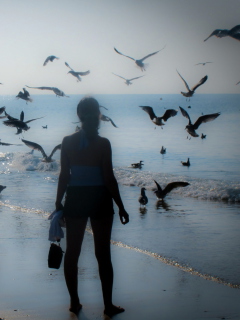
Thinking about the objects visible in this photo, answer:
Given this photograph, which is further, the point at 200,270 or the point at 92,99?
the point at 200,270

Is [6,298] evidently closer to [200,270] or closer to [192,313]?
[192,313]

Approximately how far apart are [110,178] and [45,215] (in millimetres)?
6398

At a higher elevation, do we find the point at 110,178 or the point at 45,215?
the point at 110,178

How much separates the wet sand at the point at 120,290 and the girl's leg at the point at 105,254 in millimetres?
109

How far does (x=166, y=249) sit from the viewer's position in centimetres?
787

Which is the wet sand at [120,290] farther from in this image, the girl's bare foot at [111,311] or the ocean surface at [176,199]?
the ocean surface at [176,199]

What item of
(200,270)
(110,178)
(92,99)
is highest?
(92,99)

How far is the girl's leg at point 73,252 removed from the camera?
455 centimetres

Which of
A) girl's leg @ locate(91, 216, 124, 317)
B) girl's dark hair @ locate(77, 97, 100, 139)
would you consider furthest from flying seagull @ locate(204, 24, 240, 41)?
girl's leg @ locate(91, 216, 124, 317)

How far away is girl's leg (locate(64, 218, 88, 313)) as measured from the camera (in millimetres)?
4551

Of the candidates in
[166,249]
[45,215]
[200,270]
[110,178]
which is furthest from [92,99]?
[45,215]

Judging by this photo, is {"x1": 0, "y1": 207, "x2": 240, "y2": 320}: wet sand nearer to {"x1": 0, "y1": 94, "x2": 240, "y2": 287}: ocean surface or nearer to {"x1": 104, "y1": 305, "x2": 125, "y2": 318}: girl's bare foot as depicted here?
{"x1": 104, "y1": 305, "x2": 125, "y2": 318}: girl's bare foot

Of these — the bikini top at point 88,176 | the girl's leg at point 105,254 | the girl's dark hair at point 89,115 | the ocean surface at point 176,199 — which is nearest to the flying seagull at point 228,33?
the ocean surface at point 176,199

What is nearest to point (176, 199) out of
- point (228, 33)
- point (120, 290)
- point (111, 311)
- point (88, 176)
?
point (228, 33)
